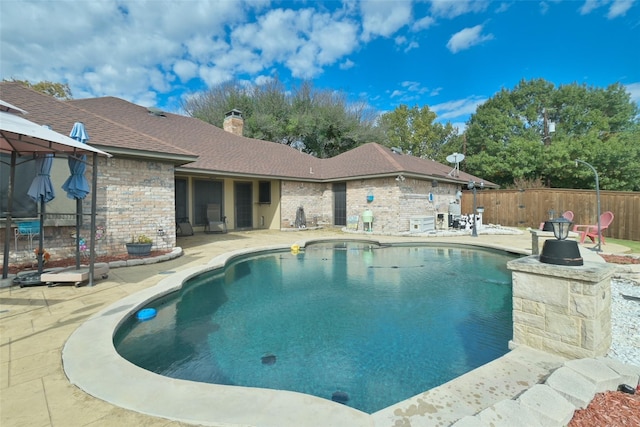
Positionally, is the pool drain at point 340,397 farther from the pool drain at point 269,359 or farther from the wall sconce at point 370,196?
the wall sconce at point 370,196

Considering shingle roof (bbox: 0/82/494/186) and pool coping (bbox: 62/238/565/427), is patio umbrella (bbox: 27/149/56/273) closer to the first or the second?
shingle roof (bbox: 0/82/494/186)

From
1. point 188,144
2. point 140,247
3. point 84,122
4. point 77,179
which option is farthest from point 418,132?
point 77,179

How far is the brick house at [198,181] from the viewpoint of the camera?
7348 mm

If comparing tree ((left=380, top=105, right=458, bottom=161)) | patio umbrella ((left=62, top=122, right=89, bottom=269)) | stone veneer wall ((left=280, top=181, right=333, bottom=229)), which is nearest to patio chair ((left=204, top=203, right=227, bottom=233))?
stone veneer wall ((left=280, top=181, right=333, bottom=229))

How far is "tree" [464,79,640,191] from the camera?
19.5 m

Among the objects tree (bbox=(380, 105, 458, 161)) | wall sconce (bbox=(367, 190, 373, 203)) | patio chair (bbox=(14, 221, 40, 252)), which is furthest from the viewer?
tree (bbox=(380, 105, 458, 161))

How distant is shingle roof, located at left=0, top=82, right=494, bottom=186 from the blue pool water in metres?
4.47

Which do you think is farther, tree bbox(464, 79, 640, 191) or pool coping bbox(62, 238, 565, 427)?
tree bbox(464, 79, 640, 191)

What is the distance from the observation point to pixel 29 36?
11922 mm

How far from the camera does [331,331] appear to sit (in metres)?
4.19

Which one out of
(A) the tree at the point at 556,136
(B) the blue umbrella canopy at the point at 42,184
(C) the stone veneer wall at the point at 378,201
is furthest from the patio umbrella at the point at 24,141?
(A) the tree at the point at 556,136

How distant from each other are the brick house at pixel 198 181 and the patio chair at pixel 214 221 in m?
0.26

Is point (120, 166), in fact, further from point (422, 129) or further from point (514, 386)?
point (422, 129)

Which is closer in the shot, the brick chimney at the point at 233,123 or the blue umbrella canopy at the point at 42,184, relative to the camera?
the blue umbrella canopy at the point at 42,184
